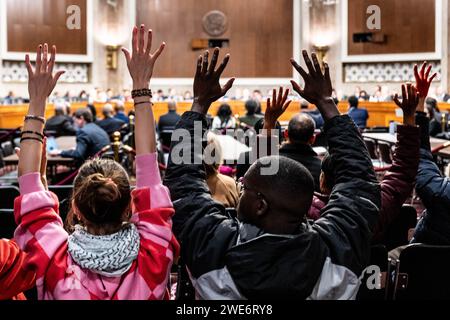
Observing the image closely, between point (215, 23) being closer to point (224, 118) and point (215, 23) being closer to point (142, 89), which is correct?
point (224, 118)

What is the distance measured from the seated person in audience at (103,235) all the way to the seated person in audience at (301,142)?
191 centimetres

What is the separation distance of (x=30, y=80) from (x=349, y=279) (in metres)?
1.09

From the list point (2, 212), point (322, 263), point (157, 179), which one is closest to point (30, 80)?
point (157, 179)

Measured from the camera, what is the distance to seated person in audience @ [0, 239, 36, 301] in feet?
5.79

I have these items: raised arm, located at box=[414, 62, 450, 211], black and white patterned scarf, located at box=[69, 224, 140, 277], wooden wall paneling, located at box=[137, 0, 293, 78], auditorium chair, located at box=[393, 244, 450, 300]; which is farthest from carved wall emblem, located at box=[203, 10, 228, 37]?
black and white patterned scarf, located at box=[69, 224, 140, 277]

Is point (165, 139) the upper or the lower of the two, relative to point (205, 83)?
lower

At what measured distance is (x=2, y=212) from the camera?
11.0 feet

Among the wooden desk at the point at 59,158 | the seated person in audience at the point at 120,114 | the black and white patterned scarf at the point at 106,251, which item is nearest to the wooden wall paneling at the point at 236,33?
the seated person in audience at the point at 120,114

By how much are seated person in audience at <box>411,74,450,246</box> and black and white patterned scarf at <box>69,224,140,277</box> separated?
5.19 ft

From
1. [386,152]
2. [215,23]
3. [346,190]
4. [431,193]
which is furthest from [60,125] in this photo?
[215,23]

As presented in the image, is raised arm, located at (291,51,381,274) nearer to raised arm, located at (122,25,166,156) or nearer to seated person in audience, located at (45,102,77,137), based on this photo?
raised arm, located at (122,25,166,156)

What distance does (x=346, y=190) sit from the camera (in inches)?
73.6

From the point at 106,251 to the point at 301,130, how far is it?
2.10m
